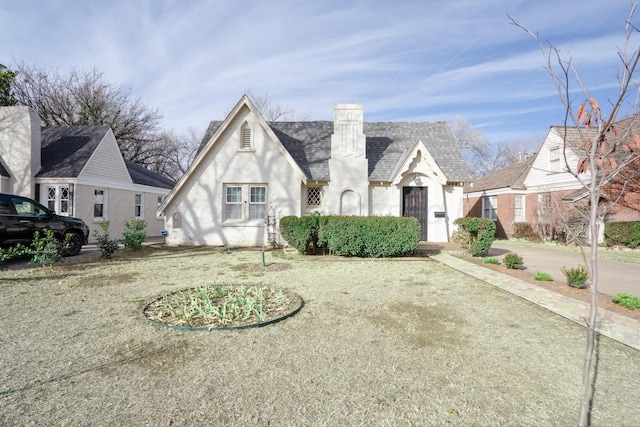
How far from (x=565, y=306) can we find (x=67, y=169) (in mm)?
18709

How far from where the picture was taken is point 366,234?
1086 centimetres

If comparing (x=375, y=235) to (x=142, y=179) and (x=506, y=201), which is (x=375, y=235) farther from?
(x=142, y=179)

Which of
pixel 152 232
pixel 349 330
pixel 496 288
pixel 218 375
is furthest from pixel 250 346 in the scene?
pixel 152 232

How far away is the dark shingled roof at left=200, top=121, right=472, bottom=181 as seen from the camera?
1497cm

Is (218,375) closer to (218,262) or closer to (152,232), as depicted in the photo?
(218,262)

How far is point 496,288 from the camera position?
281 inches

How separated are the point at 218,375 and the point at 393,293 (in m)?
4.17

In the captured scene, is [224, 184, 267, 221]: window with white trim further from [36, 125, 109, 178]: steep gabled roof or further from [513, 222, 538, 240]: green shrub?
[513, 222, 538, 240]: green shrub

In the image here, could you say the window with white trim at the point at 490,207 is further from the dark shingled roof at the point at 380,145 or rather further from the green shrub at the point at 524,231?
the dark shingled roof at the point at 380,145

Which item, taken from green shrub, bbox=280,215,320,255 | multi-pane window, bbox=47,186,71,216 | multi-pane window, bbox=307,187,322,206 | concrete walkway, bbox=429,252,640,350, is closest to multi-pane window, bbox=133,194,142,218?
multi-pane window, bbox=47,186,71,216

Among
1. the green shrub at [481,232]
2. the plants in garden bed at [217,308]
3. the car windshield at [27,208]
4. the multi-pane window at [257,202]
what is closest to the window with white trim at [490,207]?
the green shrub at [481,232]

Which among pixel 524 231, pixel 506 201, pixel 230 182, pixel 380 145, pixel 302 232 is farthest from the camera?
pixel 506 201

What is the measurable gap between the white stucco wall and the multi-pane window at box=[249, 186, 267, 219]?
0.80 feet

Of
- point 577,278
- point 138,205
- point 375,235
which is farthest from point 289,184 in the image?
point 138,205
